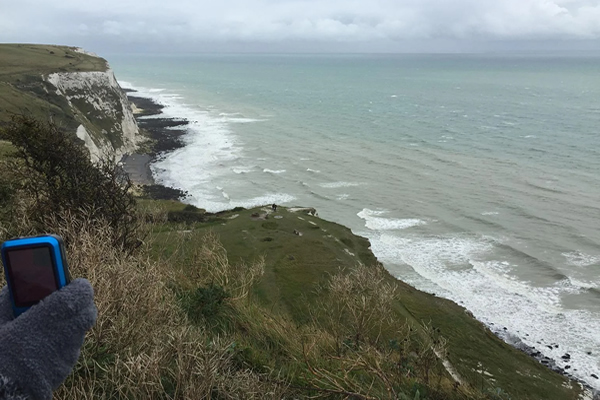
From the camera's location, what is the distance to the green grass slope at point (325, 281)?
22.3 m

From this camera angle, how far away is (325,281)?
2838cm

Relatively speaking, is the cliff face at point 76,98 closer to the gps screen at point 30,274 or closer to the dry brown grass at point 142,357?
the dry brown grass at point 142,357

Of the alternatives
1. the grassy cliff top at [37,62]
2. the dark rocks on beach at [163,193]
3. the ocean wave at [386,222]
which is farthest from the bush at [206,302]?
the grassy cliff top at [37,62]

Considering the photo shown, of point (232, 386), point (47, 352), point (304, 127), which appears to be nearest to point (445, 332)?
point (232, 386)

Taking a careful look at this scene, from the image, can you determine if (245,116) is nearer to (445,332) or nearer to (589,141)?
(589,141)

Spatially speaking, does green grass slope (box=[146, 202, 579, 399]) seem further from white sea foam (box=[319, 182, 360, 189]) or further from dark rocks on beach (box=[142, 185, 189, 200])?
white sea foam (box=[319, 182, 360, 189])

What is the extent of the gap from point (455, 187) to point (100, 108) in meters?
66.3

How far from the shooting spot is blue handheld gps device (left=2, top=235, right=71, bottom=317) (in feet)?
10.7

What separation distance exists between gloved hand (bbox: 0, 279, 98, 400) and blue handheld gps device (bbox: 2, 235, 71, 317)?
113 millimetres

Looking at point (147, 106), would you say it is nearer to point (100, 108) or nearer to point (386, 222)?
point (100, 108)

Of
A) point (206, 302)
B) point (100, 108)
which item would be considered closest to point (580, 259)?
point (206, 302)

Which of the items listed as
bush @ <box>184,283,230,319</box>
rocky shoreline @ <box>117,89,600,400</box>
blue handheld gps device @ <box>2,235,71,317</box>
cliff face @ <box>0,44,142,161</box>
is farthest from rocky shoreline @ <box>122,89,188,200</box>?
blue handheld gps device @ <box>2,235,71,317</box>

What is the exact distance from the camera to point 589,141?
7675 centimetres

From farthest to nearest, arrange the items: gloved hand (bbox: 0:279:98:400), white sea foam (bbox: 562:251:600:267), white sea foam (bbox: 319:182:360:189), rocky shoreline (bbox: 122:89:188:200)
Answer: white sea foam (bbox: 319:182:360:189)
rocky shoreline (bbox: 122:89:188:200)
white sea foam (bbox: 562:251:600:267)
gloved hand (bbox: 0:279:98:400)
